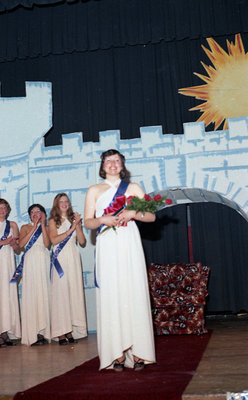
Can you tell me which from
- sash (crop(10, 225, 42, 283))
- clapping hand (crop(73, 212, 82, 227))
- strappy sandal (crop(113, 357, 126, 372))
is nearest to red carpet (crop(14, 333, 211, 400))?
strappy sandal (crop(113, 357, 126, 372))

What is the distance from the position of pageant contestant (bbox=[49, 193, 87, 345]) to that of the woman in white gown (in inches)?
7.8

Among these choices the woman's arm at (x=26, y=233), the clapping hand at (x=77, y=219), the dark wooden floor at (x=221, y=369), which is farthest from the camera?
the woman's arm at (x=26, y=233)

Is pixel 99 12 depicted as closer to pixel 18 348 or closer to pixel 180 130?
pixel 180 130

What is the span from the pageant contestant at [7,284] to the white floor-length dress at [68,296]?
1.81 feet

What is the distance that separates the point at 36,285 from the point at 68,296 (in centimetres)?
44

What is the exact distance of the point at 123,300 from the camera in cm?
348

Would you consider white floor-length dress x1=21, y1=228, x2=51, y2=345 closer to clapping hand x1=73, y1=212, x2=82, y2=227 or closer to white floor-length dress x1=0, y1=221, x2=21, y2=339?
white floor-length dress x1=0, y1=221, x2=21, y2=339

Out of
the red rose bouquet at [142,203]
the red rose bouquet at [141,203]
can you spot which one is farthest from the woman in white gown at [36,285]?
the red rose bouquet at [142,203]

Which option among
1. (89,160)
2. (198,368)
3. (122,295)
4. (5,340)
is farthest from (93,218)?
(89,160)

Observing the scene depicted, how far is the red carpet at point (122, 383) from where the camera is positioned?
2.76 m

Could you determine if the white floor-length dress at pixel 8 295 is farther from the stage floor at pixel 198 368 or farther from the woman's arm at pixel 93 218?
the woman's arm at pixel 93 218

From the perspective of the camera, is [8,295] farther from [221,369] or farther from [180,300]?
[221,369]

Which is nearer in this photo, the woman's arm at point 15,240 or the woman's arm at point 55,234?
the woman's arm at point 55,234

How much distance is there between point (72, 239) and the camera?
5.78m
